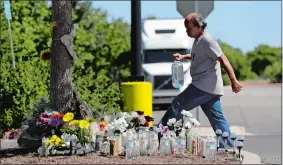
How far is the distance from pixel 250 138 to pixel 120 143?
649 centimetres

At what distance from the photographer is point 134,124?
7.41 m

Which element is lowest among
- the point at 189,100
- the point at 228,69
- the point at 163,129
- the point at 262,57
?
the point at 163,129

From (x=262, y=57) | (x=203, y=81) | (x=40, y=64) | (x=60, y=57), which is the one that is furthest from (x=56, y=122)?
(x=262, y=57)

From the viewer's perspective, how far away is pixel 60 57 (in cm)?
757

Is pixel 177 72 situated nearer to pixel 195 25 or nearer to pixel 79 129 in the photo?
pixel 195 25

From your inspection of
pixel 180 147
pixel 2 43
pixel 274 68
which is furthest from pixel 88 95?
pixel 274 68

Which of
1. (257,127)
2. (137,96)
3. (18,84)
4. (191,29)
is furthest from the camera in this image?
(257,127)

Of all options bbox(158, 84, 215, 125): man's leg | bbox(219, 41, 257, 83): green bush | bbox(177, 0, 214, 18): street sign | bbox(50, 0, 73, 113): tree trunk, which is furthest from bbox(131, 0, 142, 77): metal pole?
bbox(219, 41, 257, 83): green bush

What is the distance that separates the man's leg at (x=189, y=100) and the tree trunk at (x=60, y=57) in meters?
1.26

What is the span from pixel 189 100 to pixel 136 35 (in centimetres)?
595

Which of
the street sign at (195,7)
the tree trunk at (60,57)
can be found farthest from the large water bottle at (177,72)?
the street sign at (195,7)

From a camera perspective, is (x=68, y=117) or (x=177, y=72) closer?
(x=68, y=117)

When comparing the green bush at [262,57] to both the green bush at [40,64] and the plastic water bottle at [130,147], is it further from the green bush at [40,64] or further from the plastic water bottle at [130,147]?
the plastic water bottle at [130,147]

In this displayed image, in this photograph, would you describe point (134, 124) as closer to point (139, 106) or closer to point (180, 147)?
point (180, 147)
